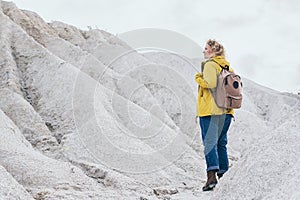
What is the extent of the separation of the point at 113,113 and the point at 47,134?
2691 mm

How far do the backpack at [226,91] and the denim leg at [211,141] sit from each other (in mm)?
344

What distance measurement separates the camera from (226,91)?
8.87 metres

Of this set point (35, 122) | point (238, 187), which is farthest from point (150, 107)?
point (238, 187)

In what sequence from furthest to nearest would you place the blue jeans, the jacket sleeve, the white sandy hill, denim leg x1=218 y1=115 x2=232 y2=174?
denim leg x1=218 y1=115 x2=232 y2=174, the blue jeans, the jacket sleeve, the white sandy hill

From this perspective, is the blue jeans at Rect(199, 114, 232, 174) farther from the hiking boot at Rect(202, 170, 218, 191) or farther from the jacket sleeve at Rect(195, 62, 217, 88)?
the jacket sleeve at Rect(195, 62, 217, 88)

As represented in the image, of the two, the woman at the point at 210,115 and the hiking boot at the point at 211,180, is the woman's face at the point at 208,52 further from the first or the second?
the hiking boot at the point at 211,180

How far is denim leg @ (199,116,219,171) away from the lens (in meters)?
8.91

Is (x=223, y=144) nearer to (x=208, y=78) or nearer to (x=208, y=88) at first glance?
(x=208, y=88)

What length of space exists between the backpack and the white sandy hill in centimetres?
93

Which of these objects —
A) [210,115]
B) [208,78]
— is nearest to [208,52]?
[208,78]

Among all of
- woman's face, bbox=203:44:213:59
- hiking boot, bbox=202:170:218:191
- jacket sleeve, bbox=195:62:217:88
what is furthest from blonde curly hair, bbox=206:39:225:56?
hiking boot, bbox=202:170:218:191

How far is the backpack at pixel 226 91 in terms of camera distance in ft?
29.0

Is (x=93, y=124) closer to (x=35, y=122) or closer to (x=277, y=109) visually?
(x=35, y=122)

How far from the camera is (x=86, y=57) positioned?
21.2 metres
